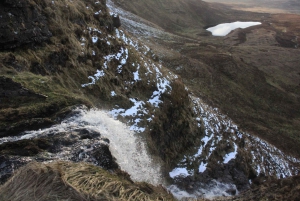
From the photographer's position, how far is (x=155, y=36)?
41.8 meters

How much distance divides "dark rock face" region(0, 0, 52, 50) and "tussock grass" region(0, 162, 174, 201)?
283 inches

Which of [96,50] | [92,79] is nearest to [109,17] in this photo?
[96,50]

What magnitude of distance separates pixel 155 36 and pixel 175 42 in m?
3.53

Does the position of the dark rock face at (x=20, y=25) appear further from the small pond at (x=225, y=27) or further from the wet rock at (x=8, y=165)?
the small pond at (x=225, y=27)

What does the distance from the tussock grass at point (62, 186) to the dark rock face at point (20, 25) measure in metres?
7.18

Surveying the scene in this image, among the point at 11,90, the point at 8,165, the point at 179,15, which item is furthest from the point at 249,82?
the point at 179,15

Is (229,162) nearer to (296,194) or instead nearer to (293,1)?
(296,194)

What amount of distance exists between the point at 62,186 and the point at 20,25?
8.33 meters

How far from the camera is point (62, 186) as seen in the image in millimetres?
3504

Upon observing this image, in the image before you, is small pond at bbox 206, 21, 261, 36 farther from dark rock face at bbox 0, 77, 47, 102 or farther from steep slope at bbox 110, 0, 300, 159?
dark rock face at bbox 0, 77, 47, 102

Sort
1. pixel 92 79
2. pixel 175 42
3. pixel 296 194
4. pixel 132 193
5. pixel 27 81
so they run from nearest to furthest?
pixel 132 193 → pixel 296 194 → pixel 27 81 → pixel 92 79 → pixel 175 42

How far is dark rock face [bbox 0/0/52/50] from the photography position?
9102 mm

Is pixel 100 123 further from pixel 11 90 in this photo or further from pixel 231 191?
pixel 231 191

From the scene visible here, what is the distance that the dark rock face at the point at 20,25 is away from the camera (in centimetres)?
910
